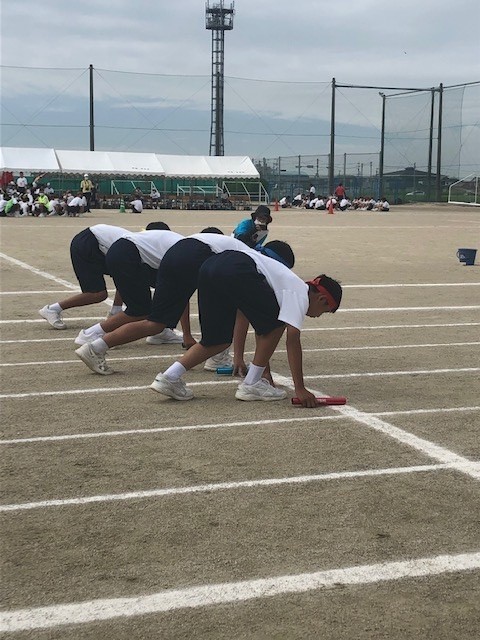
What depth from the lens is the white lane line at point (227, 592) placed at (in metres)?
3.07

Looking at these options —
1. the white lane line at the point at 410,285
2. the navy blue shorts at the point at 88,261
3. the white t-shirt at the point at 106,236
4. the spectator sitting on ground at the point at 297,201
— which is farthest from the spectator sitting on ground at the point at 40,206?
the white t-shirt at the point at 106,236

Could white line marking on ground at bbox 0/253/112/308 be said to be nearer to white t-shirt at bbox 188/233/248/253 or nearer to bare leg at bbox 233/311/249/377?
bare leg at bbox 233/311/249/377

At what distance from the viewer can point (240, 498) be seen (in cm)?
423

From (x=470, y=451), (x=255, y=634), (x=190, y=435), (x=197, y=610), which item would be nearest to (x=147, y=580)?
(x=197, y=610)

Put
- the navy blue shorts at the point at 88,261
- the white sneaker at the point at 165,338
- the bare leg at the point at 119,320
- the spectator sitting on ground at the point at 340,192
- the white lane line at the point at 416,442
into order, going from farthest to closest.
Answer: the spectator sitting on ground at the point at 340,192
the white sneaker at the point at 165,338
the navy blue shorts at the point at 88,261
the bare leg at the point at 119,320
the white lane line at the point at 416,442

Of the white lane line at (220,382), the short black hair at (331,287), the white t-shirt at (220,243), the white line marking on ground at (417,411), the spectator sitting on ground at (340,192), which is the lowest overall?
the white lane line at (220,382)

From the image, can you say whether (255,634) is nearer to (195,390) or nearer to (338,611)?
(338,611)

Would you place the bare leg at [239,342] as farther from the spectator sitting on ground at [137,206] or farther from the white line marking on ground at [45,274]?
the spectator sitting on ground at [137,206]

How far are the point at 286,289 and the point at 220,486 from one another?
1.83 metres

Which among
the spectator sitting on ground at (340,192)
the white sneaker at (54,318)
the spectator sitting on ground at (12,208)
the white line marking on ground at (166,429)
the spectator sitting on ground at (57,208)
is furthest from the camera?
the spectator sitting on ground at (340,192)

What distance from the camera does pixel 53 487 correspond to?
4.38 meters

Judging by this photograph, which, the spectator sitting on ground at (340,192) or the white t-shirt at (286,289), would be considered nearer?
the white t-shirt at (286,289)

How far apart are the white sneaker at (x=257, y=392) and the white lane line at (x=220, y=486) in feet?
5.41

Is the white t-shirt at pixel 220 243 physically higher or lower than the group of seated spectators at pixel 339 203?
higher
